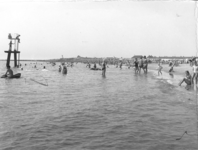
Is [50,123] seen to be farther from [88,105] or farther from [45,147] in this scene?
[88,105]

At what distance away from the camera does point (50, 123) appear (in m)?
8.40

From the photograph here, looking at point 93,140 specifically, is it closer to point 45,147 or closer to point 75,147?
point 75,147

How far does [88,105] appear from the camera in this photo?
11867mm

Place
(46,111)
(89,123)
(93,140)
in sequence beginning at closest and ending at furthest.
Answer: (93,140)
(89,123)
(46,111)

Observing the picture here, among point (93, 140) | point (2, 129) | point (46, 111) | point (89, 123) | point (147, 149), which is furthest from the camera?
point (46, 111)

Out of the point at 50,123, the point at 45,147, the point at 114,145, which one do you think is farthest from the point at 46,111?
the point at 114,145

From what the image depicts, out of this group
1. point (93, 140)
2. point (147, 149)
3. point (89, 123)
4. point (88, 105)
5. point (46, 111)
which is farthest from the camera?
point (88, 105)

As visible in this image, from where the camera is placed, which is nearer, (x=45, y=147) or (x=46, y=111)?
(x=45, y=147)

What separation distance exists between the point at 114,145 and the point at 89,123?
234 centimetres

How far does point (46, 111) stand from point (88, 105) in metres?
2.41

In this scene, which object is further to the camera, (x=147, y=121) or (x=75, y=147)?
(x=147, y=121)

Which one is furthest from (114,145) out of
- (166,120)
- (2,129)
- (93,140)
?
(2,129)

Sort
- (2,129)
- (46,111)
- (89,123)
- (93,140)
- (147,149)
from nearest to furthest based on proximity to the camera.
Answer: (147,149)
(93,140)
(2,129)
(89,123)
(46,111)

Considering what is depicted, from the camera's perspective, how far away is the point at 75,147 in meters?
6.03
